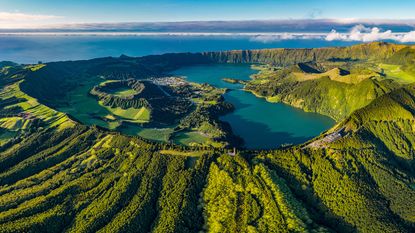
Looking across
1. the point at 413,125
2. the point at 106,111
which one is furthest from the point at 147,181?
the point at 413,125

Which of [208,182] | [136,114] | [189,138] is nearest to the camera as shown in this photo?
[208,182]

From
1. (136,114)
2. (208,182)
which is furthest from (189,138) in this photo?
(136,114)

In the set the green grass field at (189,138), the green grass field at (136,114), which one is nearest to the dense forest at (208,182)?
the green grass field at (189,138)

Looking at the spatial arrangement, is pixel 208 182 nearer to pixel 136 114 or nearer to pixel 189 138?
pixel 189 138

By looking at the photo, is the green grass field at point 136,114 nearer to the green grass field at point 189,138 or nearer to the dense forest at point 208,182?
the green grass field at point 189,138

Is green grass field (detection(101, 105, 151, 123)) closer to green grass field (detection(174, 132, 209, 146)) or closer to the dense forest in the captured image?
green grass field (detection(174, 132, 209, 146))

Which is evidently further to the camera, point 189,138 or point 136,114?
point 136,114

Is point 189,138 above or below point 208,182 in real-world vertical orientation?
below

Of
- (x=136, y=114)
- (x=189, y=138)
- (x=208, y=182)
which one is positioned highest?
(x=208, y=182)

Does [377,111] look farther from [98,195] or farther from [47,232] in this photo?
[47,232]

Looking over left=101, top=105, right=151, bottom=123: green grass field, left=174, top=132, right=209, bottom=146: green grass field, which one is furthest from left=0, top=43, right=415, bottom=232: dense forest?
left=101, top=105, right=151, bottom=123: green grass field

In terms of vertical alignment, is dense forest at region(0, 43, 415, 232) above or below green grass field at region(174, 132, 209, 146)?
above
